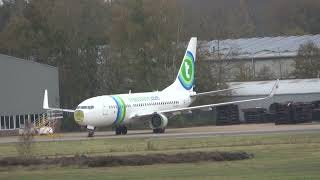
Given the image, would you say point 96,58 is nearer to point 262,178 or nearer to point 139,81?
point 139,81

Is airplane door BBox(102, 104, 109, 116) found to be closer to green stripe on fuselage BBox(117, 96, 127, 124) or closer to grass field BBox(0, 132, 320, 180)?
green stripe on fuselage BBox(117, 96, 127, 124)

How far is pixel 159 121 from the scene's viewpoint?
7006 centimetres

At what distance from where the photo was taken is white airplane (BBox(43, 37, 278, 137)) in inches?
2660

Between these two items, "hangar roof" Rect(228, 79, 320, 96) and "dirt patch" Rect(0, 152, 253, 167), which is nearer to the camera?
"dirt patch" Rect(0, 152, 253, 167)

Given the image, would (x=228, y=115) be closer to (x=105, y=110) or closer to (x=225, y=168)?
(x=105, y=110)

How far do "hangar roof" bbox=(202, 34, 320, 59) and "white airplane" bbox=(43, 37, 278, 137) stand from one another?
1054 inches

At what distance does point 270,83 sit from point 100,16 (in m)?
21.5

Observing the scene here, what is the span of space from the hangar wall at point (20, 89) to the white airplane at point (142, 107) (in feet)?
26.5

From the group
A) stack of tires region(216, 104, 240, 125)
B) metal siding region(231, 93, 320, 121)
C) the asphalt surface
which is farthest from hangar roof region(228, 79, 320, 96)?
the asphalt surface

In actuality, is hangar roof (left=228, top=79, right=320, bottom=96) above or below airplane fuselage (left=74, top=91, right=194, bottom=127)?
above

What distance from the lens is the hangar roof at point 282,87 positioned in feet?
281

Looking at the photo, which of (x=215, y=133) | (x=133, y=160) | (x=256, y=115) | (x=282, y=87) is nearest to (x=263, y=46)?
(x=282, y=87)

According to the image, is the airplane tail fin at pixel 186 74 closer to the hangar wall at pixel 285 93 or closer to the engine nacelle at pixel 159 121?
the engine nacelle at pixel 159 121

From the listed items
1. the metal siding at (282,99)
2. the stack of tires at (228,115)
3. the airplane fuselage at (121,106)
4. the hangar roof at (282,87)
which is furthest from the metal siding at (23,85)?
the hangar roof at (282,87)
